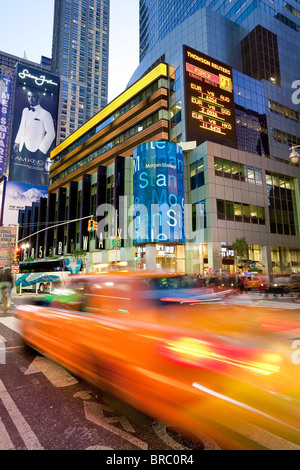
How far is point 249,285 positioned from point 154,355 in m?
22.7

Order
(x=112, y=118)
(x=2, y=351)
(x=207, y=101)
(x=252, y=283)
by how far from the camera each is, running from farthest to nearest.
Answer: (x=112, y=118) → (x=207, y=101) → (x=252, y=283) → (x=2, y=351)

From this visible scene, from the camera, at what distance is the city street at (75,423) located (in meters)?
2.49

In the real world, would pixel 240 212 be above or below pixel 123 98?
below

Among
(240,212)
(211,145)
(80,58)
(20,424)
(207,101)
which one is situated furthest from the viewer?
(80,58)

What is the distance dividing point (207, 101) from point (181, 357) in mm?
42588

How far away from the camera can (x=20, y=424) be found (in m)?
2.91

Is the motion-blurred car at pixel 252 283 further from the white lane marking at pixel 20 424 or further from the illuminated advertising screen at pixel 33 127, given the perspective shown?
the illuminated advertising screen at pixel 33 127

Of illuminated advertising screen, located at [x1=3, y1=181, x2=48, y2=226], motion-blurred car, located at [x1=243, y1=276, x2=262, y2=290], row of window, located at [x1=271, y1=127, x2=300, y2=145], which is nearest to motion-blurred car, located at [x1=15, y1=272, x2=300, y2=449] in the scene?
motion-blurred car, located at [x1=243, y1=276, x2=262, y2=290]

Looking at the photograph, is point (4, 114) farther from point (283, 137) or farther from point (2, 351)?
point (2, 351)

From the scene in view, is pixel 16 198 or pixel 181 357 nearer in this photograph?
pixel 181 357

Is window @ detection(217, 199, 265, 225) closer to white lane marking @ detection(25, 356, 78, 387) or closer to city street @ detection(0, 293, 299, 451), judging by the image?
white lane marking @ detection(25, 356, 78, 387)

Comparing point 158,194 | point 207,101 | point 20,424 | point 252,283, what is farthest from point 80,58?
point 20,424

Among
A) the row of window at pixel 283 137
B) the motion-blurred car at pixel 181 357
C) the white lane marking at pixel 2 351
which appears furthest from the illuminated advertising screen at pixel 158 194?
the motion-blurred car at pixel 181 357

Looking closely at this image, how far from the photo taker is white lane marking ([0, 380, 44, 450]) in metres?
2.54
